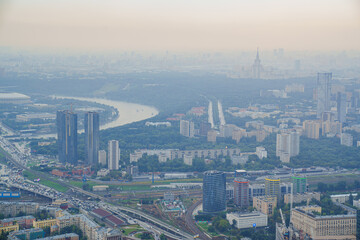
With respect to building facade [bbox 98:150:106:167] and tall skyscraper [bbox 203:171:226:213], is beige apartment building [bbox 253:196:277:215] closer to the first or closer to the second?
tall skyscraper [bbox 203:171:226:213]

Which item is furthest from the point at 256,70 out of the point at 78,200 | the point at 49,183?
the point at 78,200

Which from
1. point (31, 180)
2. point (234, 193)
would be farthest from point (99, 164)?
point (234, 193)

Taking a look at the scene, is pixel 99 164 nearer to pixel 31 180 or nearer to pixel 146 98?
pixel 31 180

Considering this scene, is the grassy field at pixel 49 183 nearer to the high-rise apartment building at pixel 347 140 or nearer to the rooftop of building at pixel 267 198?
the rooftop of building at pixel 267 198

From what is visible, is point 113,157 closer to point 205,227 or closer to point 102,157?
point 102,157

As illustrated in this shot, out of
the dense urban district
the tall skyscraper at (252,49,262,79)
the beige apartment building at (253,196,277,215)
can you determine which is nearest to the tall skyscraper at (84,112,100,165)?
the dense urban district

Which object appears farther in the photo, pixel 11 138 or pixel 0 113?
pixel 0 113
